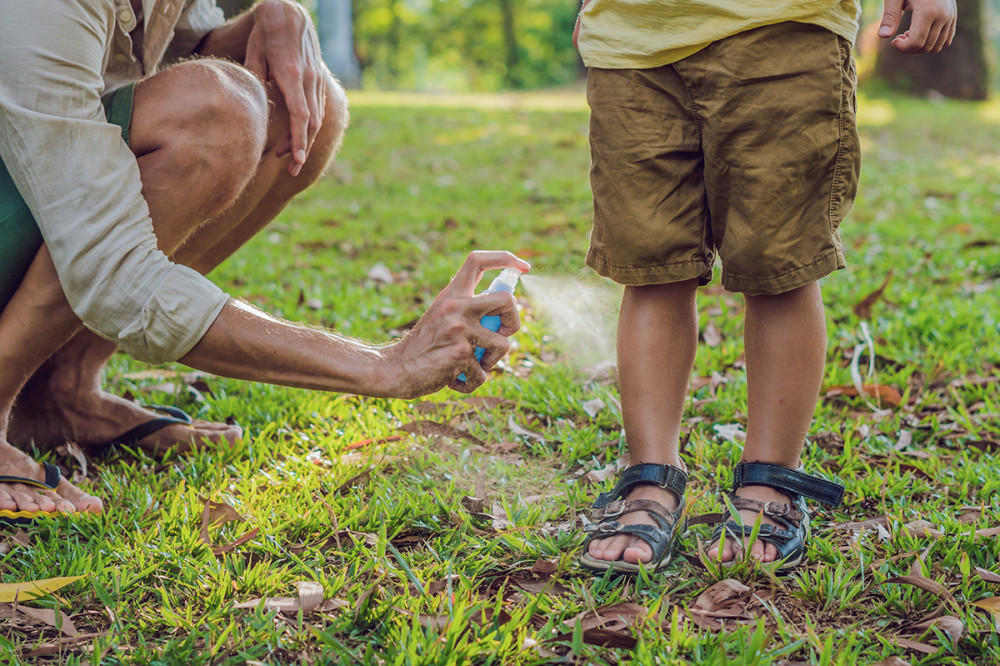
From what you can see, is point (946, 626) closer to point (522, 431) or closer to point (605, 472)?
point (605, 472)

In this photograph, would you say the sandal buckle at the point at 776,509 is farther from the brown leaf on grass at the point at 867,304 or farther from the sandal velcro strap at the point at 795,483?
the brown leaf on grass at the point at 867,304

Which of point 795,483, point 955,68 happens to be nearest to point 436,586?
point 795,483

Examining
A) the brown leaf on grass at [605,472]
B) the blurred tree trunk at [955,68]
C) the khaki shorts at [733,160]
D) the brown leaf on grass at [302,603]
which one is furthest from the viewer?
the blurred tree trunk at [955,68]

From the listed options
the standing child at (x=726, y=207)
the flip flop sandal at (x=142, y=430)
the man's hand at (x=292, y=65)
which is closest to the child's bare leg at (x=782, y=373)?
the standing child at (x=726, y=207)

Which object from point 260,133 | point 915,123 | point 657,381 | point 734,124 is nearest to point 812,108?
point 734,124

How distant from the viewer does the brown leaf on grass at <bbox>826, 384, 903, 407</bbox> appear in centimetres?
229

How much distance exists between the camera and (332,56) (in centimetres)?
1358

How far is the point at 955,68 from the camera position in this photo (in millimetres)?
12195

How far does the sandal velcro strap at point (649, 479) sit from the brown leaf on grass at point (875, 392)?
0.79 metres

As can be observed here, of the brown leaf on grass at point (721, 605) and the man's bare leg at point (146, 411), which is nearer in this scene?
the brown leaf on grass at point (721, 605)

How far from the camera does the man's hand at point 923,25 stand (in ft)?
5.09

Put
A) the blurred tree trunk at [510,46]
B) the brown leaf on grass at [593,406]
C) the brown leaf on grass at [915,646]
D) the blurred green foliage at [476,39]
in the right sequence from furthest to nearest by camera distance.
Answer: the blurred green foliage at [476,39] → the blurred tree trunk at [510,46] → the brown leaf on grass at [593,406] → the brown leaf on grass at [915,646]

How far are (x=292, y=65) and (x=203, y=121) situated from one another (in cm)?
31

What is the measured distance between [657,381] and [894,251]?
2.47 m
